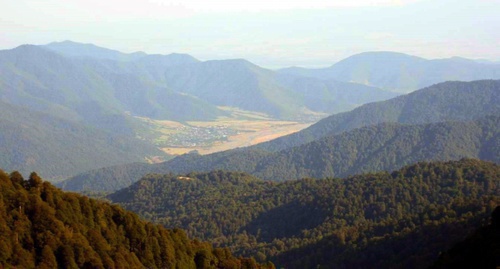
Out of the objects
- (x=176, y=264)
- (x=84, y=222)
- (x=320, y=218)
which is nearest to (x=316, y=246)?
(x=320, y=218)

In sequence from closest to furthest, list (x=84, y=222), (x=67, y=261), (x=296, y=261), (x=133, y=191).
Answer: (x=67, y=261) < (x=84, y=222) < (x=296, y=261) < (x=133, y=191)

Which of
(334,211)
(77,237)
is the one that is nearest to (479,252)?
(77,237)

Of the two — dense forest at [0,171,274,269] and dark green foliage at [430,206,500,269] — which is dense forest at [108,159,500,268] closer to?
dark green foliage at [430,206,500,269]

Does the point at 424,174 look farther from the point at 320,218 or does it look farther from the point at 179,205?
the point at 179,205

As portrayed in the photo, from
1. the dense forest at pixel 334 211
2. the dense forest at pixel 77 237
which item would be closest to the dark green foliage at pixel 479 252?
the dense forest at pixel 334 211

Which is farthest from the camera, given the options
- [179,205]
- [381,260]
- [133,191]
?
[133,191]

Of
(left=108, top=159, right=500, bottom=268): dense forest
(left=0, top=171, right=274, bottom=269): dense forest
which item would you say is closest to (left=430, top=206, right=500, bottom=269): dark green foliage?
(left=108, top=159, right=500, bottom=268): dense forest

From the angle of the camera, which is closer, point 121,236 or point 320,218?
point 121,236
